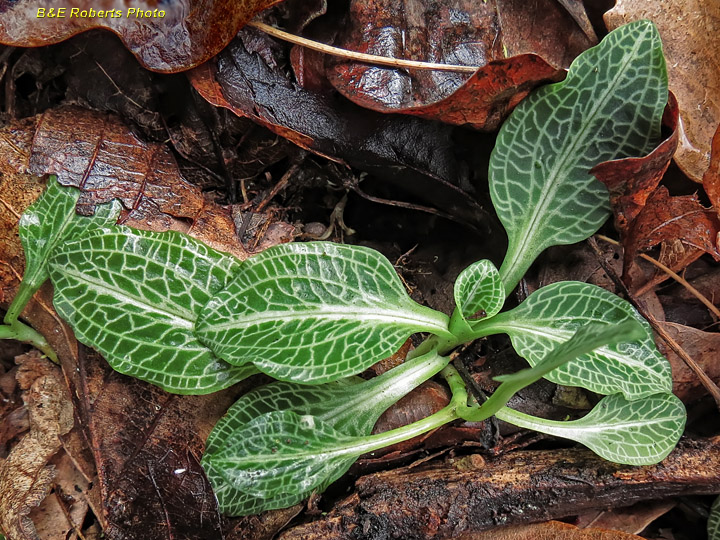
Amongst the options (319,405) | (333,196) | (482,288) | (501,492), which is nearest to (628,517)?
(501,492)

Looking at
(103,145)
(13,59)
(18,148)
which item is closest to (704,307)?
(103,145)

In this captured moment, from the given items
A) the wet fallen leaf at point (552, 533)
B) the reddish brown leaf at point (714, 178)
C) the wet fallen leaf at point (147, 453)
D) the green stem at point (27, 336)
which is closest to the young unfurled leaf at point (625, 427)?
the wet fallen leaf at point (552, 533)

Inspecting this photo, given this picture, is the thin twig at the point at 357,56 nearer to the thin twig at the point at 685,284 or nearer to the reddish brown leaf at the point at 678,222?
the reddish brown leaf at the point at 678,222

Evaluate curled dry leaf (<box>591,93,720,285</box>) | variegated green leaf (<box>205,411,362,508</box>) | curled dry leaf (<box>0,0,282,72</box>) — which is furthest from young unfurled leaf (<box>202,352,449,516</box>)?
curled dry leaf (<box>0,0,282,72</box>)

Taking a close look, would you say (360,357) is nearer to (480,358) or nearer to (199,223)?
(480,358)

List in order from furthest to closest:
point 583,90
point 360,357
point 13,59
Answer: point 13,59 → point 583,90 → point 360,357

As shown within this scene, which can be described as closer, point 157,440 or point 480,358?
point 157,440

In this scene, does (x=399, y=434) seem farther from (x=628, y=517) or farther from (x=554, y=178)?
(x=554, y=178)
